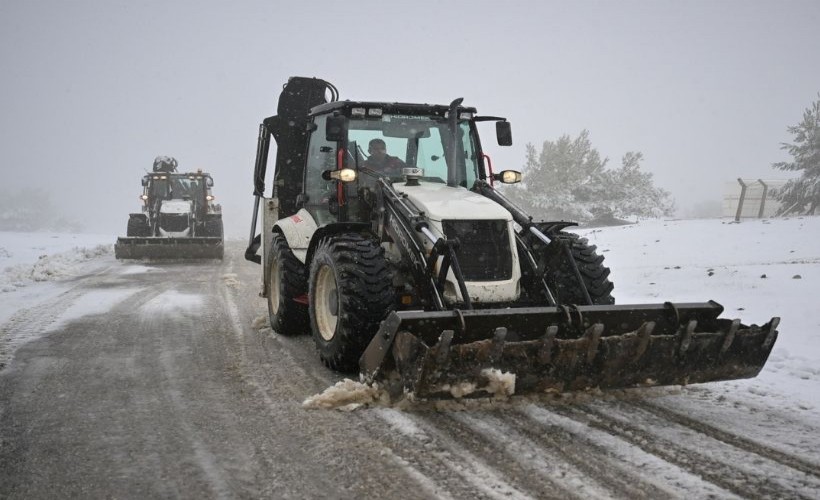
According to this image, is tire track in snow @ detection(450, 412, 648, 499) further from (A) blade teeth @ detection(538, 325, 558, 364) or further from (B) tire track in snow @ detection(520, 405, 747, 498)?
(A) blade teeth @ detection(538, 325, 558, 364)

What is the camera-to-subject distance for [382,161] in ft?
20.0

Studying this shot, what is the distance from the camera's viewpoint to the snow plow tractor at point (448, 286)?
13.1 feet

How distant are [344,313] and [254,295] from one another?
600cm

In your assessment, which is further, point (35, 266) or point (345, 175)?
point (35, 266)

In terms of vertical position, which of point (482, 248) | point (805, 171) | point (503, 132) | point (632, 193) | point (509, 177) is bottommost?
point (482, 248)

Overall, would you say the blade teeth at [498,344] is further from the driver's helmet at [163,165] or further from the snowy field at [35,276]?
the driver's helmet at [163,165]

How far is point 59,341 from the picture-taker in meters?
6.36

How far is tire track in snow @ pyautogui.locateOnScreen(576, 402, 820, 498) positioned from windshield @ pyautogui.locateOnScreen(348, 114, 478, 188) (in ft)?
9.02

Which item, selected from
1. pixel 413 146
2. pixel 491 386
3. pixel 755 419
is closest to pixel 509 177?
pixel 413 146

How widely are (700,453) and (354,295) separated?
2.47 meters

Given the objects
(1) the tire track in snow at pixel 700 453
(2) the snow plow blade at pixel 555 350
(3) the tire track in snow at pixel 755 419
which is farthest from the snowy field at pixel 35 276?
(3) the tire track in snow at pixel 755 419

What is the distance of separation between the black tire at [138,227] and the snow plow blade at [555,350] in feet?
51.2

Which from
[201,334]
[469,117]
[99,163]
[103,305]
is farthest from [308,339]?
[99,163]

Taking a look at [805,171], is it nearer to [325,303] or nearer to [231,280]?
[231,280]
